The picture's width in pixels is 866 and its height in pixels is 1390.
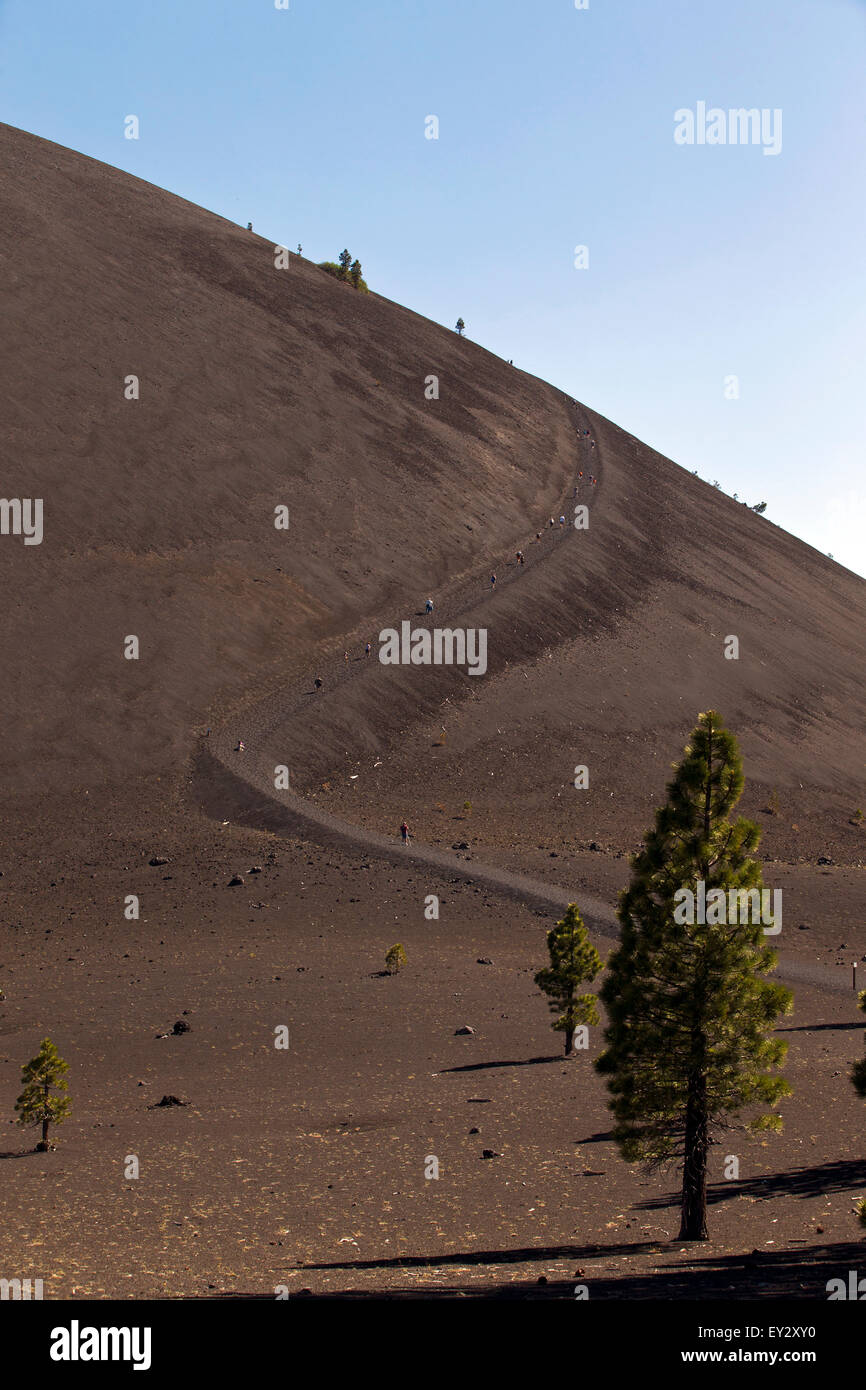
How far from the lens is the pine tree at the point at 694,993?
50.1 ft

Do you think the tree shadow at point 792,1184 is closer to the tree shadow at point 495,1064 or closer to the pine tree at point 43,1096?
the tree shadow at point 495,1064

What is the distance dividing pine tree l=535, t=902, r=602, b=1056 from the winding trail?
29.0 feet

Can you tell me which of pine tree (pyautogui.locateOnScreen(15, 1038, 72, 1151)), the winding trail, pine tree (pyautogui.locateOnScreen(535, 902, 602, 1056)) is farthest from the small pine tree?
pine tree (pyautogui.locateOnScreen(15, 1038, 72, 1151))

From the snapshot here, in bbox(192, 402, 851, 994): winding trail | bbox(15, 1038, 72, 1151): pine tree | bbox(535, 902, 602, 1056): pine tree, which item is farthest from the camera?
bbox(192, 402, 851, 994): winding trail

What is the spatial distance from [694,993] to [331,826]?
1282 inches

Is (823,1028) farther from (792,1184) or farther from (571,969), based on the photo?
(792,1184)

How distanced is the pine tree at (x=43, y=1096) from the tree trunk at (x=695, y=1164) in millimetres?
10786

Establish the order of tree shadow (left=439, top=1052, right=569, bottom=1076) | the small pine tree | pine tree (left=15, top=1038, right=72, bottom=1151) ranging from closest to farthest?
pine tree (left=15, top=1038, right=72, bottom=1151)
tree shadow (left=439, top=1052, right=569, bottom=1076)
the small pine tree

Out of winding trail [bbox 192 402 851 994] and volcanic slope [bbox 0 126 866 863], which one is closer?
winding trail [bbox 192 402 851 994]

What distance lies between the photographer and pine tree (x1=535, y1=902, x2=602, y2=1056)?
26516 mm

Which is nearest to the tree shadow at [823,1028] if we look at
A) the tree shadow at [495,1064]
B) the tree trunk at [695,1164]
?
A: the tree shadow at [495,1064]

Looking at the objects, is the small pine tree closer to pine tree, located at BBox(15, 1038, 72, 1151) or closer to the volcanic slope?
pine tree, located at BBox(15, 1038, 72, 1151)

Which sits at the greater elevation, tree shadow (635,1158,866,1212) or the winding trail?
the winding trail

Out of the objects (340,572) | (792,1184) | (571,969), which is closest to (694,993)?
(792,1184)
